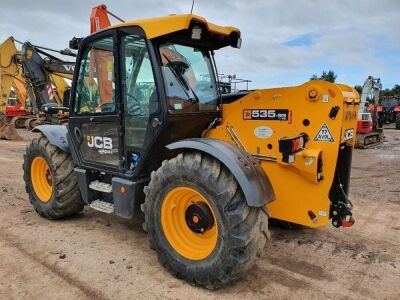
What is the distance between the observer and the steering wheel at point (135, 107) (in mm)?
3926

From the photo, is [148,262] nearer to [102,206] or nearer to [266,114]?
[102,206]

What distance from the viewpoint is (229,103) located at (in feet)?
13.8

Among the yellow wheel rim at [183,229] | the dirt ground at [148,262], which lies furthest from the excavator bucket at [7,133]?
the yellow wheel rim at [183,229]

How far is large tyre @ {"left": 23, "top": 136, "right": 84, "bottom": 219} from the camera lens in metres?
4.88

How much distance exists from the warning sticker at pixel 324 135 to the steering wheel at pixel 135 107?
5.39ft

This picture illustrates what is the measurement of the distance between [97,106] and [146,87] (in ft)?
2.64

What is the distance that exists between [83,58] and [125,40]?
777mm

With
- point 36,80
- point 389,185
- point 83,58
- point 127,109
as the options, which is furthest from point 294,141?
point 36,80

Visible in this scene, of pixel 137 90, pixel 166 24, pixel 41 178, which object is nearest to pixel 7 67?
pixel 41 178

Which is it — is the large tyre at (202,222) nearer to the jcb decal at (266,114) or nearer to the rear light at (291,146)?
the rear light at (291,146)

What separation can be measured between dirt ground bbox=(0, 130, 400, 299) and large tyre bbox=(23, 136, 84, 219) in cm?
18

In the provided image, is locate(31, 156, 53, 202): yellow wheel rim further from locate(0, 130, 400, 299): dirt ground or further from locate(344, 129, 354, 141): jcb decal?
locate(344, 129, 354, 141): jcb decal

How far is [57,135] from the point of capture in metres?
5.09

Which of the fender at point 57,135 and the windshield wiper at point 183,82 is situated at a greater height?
the windshield wiper at point 183,82
